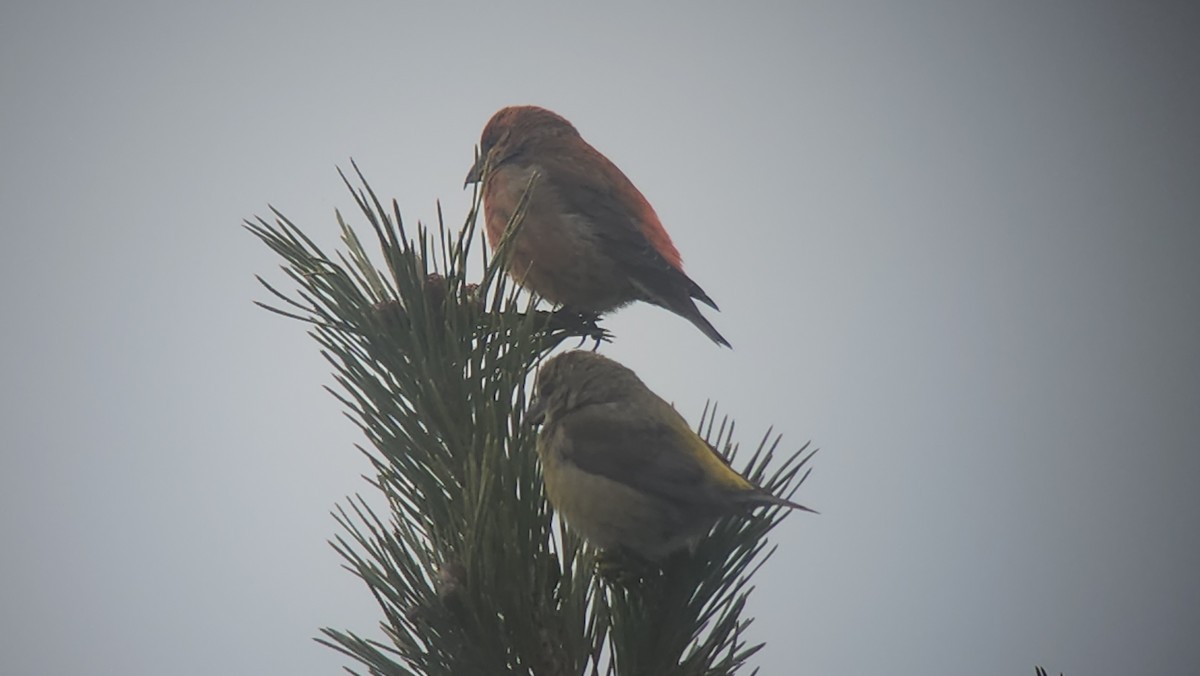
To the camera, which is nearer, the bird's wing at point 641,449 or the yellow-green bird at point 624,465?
the yellow-green bird at point 624,465

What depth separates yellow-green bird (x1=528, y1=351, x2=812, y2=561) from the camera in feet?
4.36

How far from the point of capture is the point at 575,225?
2859mm

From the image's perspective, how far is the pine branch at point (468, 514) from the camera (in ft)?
3.47

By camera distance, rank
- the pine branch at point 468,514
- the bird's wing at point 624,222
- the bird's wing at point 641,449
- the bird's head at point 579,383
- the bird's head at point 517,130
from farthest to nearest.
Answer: the bird's head at point 517,130 → the bird's wing at point 624,222 → the bird's head at point 579,383 → the bird's wing at point 641,449 → the pine branch at point 468,514

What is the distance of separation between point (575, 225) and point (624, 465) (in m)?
1.25

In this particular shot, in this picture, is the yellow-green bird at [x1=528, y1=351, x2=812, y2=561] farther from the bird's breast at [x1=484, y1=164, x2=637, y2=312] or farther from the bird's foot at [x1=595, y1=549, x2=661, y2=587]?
the bird's breast at [x1=484, y1=164, x2=637, y2=312]

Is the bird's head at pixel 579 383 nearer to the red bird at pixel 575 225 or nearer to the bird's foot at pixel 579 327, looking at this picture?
the bird's foot at pixel 579 327

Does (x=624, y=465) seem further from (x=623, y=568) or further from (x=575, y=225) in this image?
(x=575, y=225)

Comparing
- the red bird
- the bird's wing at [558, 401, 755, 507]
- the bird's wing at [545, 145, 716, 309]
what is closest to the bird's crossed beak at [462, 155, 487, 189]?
the red bird

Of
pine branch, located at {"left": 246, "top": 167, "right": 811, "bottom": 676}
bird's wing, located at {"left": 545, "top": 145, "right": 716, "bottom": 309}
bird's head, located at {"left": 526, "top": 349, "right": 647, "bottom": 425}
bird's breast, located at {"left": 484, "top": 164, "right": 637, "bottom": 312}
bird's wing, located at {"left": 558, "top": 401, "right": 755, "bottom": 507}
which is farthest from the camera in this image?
bird's wing, located at {"left": 545, "top": 145, "right": 716, "bottom": 309}

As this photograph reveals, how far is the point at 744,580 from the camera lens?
122 centimetres

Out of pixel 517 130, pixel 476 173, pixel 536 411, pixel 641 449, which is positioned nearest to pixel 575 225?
pixel 517 130

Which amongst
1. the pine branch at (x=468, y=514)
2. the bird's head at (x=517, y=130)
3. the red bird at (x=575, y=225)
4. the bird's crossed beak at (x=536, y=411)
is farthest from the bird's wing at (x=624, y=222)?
the pine branch at (x=468, y=514)

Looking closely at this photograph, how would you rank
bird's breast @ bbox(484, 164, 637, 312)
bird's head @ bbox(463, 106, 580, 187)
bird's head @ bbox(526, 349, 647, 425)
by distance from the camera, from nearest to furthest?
bird's head @ bbox(526, 349, 647, 425) < bird's breast @ bbox(484, 164, 637, 312) < bird's head @ bbox(463, 106, 580, 187)
